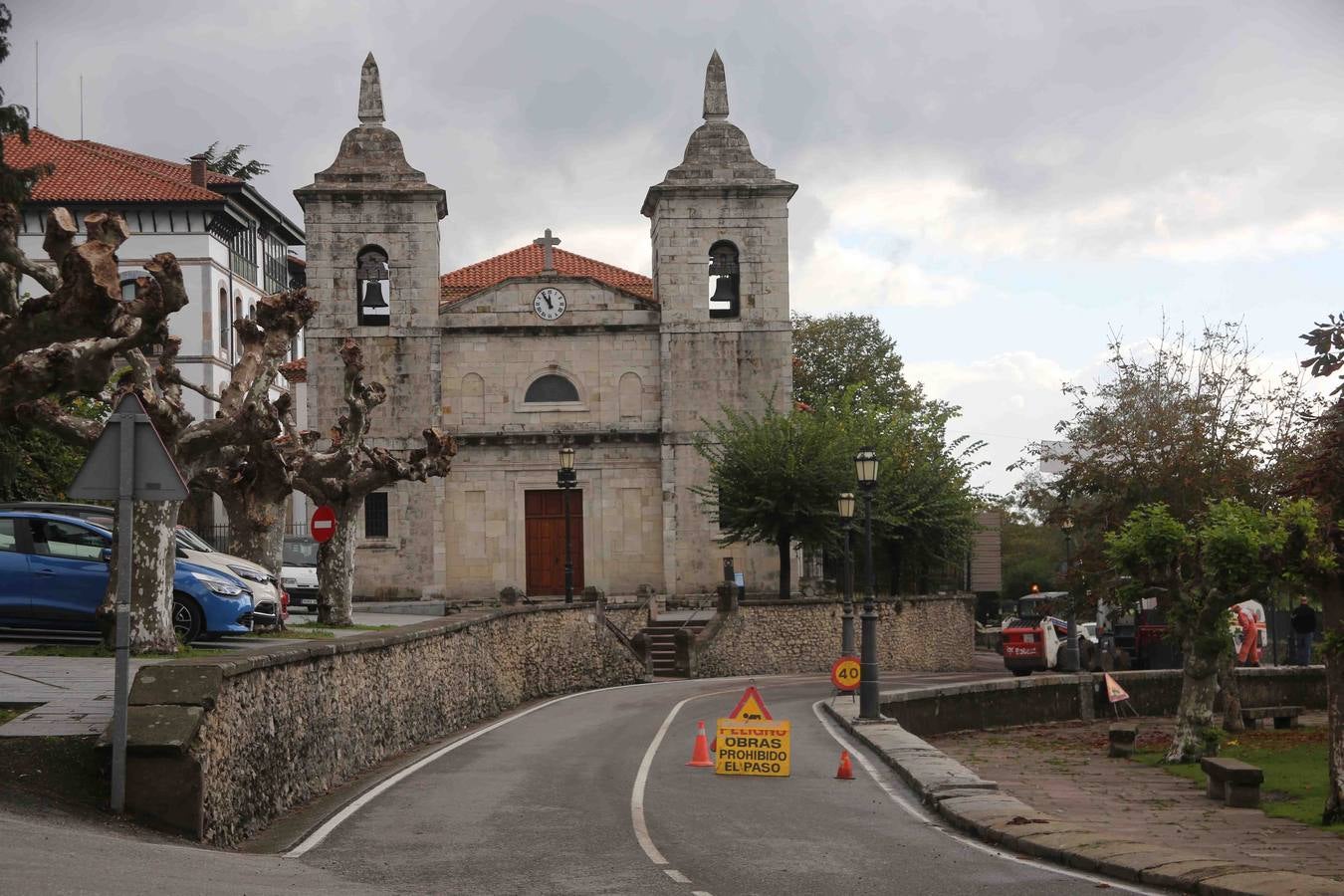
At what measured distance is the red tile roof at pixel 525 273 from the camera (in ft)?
168

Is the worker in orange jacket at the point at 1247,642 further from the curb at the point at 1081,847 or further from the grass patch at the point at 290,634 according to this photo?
the curb at the point at 1081,847

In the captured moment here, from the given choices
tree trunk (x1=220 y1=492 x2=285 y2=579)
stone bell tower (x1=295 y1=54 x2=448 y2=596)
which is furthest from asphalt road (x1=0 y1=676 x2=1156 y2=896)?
stone bell tower (x1=295 y1=54 x2=448 y2=596)

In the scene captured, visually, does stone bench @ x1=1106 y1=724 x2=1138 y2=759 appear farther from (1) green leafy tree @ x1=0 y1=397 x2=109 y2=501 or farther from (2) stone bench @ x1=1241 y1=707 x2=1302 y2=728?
(1) green leafy tree @ x1=0 y1=397 x2=109 y2=501

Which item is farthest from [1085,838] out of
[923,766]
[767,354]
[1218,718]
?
[767,354]

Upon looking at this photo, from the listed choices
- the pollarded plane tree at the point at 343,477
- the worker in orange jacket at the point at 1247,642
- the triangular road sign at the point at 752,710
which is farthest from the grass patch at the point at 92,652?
the worker in orange jacket at the point at 1247,642

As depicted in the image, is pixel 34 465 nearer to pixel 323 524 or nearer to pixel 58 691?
pixel 323 524

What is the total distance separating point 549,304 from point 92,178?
18229mm

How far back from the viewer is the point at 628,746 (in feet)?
69.8

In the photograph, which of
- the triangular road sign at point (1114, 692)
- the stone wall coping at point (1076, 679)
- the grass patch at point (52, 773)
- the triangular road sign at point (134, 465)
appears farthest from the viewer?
the triangular road sign at point (1114, 692)

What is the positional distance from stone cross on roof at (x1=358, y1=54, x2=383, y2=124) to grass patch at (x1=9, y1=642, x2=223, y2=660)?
31.0 metres

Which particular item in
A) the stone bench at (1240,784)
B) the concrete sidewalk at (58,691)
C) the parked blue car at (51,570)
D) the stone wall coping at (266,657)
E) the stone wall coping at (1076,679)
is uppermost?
the parked blue car at (51,570)

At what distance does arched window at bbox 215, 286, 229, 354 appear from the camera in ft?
183

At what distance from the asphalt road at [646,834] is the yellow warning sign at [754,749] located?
25 centimetres

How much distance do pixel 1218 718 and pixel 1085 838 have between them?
21.6m
